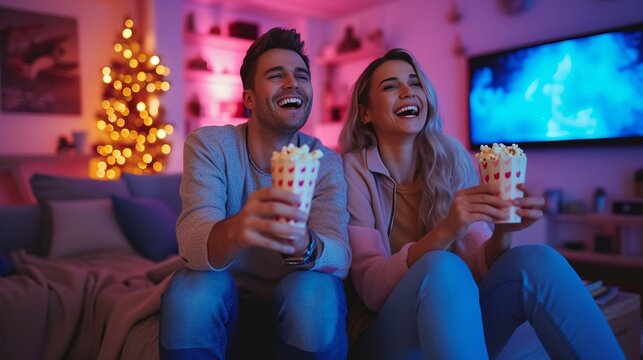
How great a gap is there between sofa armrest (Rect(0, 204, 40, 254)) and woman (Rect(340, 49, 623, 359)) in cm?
197

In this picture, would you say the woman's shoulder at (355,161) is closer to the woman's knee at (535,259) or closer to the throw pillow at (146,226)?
the woman's knee at (535,259)

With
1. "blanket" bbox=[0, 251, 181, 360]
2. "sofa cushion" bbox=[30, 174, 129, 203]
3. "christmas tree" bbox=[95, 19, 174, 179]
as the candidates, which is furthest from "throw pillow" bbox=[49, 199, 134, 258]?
"christmas tree" bbox=[95, 19, 174, 179]

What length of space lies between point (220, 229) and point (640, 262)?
3418 millimetres

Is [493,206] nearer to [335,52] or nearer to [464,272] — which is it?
[464,272]

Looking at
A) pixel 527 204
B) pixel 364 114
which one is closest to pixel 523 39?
pixel 364 114

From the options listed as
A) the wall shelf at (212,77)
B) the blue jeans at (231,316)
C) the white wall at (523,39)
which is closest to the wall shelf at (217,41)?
the wall shelf at (212,77)

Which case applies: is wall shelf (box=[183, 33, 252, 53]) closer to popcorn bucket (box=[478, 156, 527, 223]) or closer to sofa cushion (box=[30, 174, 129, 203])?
sofa cushion (box=[30, 174, 129, 203])

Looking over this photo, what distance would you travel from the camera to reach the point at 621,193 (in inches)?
152

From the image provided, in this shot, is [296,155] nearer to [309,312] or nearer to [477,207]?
[309,312]

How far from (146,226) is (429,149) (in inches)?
64.7

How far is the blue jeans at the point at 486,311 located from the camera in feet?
3.39

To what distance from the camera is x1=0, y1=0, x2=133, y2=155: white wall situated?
4.82 m

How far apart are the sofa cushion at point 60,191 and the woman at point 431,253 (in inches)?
71.3

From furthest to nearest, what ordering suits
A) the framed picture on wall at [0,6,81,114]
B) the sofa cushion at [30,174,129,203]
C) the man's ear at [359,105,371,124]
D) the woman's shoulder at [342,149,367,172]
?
the framed picture on wall at [0,6,81,114]
the sofa cushion at [30,174,129,203]
the man's ear at [359,105,371,124]
the woman's shoulder at [342,149,367,172]
